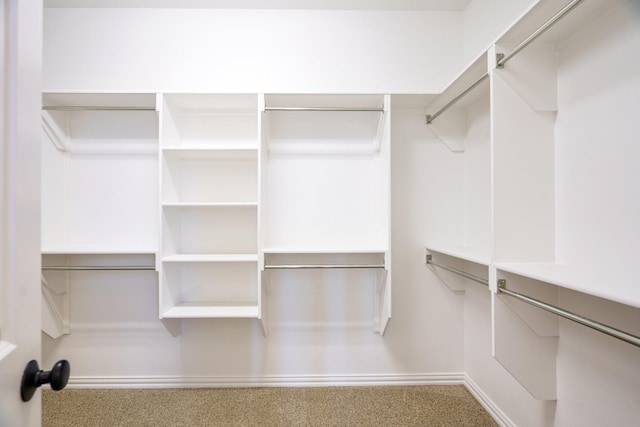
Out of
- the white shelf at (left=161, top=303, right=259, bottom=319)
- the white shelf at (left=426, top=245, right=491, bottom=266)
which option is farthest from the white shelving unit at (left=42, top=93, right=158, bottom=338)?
the white shelf at (left=426, top=245, right=491, bottom=266)

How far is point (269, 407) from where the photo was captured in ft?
6.16

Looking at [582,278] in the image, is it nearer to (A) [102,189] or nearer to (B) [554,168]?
(B) [554,168]

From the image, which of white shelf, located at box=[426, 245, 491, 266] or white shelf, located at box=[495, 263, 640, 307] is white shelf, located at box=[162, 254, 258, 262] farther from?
white shelf, located at box=[495, 263, 640, 307]

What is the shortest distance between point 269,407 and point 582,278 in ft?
5.77

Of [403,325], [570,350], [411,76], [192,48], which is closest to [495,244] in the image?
[570,350]

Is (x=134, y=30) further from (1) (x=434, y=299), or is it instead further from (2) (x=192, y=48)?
(1) (x=434, y=299)

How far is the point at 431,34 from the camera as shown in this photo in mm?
2107

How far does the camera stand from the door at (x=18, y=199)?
55 cm

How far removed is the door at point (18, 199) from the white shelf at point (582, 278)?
136 centimetres

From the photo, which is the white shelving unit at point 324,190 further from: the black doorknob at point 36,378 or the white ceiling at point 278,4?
the black doorknob at point 36,378

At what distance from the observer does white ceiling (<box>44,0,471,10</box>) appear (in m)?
2.02

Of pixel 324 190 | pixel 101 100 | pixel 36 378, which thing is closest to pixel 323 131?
pixel 324 190

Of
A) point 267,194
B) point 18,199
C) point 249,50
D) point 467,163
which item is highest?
point 249,50

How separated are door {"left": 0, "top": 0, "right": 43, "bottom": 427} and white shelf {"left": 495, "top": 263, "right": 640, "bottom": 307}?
136 cm
